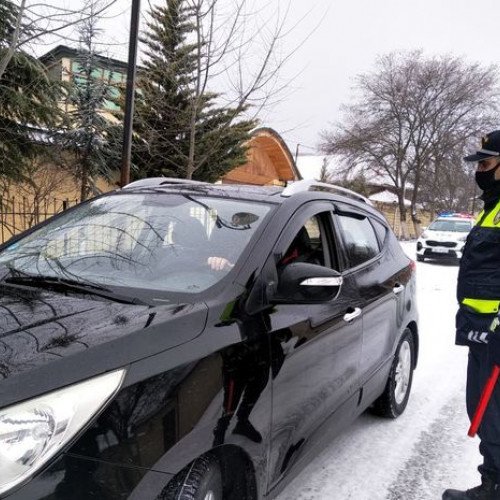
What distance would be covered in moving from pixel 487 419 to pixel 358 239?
4.36ft

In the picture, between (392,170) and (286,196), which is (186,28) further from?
(392,170)

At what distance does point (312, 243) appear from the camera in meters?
3.09

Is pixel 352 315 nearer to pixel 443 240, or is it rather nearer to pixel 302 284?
pixel 302 284

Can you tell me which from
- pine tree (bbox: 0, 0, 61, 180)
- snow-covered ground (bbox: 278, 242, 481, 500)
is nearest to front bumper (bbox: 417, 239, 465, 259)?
pine tree (bbox: 0, 0, 61, 180)

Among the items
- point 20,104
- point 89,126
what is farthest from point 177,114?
point 20,104

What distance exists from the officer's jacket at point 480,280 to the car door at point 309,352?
0.59 metres

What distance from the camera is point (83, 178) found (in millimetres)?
12961

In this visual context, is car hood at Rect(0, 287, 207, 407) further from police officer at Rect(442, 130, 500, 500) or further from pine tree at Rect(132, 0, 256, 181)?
pine tree at Rect(132, 0, 256, 181)

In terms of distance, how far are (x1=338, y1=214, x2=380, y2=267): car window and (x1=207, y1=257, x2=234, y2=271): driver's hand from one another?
3.56ft

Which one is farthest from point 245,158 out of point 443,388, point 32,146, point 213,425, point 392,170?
point 392,170

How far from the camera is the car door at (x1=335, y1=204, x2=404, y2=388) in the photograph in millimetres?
3260

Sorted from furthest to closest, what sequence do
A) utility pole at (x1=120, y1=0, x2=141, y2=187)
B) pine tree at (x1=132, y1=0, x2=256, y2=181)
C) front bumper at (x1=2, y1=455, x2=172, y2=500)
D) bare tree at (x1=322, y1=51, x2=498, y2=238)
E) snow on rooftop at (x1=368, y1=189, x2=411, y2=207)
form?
1. snow on rooftop at (x1=368, y1=189, x2=411, y2=207)
2. bare tree at (x1=322, y1=51, x2=498, y2=238)
3. pine tree at (x1=132, y1=0, x2=256, y2=181)
4. utility pole at (x1=120, y1=0, x2=141, y2=187)
5. front bumper at (x1=2, y1=455, x2=172, y2=500)

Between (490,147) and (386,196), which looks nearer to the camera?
(490,147)

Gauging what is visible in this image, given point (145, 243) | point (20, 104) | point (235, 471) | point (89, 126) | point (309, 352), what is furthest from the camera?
point (89, 126)
